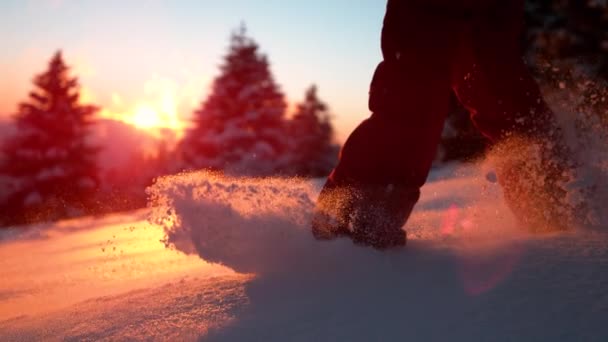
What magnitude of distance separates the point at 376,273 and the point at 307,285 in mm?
259

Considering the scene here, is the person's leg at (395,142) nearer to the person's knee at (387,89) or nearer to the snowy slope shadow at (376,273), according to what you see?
the person's knee at (387,89)

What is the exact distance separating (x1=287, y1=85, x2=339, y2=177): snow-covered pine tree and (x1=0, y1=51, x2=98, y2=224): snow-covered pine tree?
822 centimetres

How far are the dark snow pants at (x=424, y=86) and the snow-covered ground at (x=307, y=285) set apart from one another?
1.17 feet

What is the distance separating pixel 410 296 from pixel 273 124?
17574 mm

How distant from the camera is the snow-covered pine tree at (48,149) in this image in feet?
62.5

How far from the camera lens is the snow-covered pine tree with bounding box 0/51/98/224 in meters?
19.1

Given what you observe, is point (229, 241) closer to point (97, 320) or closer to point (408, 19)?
point (97, 320)

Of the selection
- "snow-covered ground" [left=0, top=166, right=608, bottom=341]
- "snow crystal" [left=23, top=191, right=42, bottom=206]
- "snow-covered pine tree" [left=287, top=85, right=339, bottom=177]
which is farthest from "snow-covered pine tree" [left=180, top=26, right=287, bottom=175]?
"snow-covered ground" [left=0, top=166, right=608, bottom=341]

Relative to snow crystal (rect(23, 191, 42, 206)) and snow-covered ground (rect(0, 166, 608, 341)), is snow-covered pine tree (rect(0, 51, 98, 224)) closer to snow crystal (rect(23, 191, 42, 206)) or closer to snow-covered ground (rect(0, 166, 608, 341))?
snow crystal (rect(23, 191, 42, 206))

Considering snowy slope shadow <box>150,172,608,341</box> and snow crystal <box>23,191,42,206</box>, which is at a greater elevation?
snowy slope shadow <box>150,172,608,341</box>

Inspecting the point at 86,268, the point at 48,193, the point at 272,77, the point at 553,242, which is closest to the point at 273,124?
the point at 272,77

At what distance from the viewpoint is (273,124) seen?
19156mm

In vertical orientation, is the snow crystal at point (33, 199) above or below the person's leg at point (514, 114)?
below

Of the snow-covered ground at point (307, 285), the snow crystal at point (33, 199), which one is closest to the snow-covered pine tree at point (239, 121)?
the snow crystal at point (33, 199)
